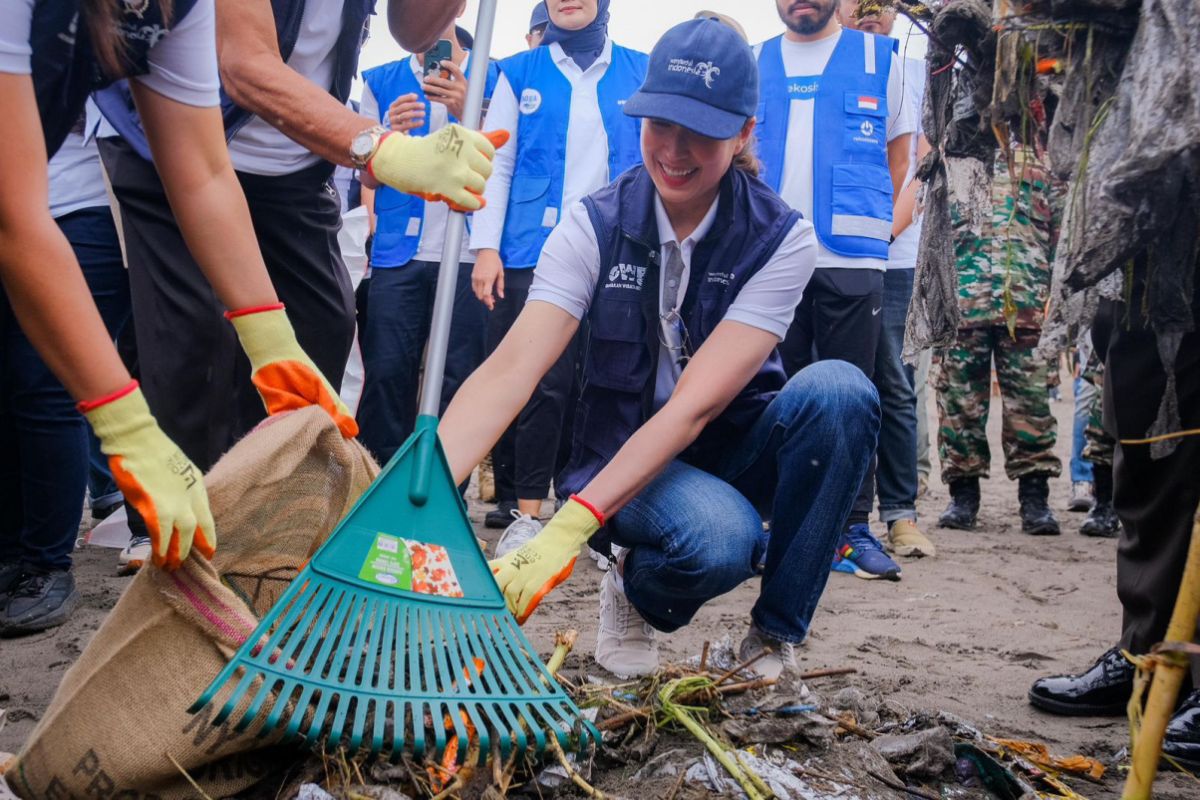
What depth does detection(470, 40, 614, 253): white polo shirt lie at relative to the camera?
4.07m

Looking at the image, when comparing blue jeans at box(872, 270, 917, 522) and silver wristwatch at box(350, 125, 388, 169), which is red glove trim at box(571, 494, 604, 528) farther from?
blue jeans at box(872, 270, 917, 522)

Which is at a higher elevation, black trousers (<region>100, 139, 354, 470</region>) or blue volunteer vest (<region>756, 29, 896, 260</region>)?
blue volunteer vest (<region>756, 29, 896, 260</region>)

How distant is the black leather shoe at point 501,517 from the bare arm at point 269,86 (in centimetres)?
243

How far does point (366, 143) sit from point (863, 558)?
247 cm

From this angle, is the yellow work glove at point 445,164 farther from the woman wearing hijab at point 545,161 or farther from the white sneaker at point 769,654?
the woman wearing hijab at point 545,161

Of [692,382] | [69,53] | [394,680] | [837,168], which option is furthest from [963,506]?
[69,53]

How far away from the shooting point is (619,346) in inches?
96.1

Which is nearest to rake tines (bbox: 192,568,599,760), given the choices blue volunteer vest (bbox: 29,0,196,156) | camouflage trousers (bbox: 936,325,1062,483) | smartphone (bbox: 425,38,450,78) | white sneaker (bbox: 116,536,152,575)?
blue volunteer vest (bbox: 29,0,196,156)

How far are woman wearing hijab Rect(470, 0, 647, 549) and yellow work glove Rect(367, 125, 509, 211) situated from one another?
6.53ft

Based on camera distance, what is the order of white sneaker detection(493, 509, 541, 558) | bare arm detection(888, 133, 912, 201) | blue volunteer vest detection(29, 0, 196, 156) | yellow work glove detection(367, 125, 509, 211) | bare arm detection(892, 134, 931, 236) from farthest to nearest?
bare arm detection(892, 134, 931, 236) < bare arm detection(888, 133, 912, 201) < white sneaker detection(493, 509, 541, 558) < yellow work glove detection(367, 125, 509, 211) < blue volunteer vest detection(29, 0, 196, 156)

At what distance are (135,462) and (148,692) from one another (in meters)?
0.34

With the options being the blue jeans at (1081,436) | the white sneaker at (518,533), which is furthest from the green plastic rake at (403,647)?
the blue jeans at (1081,436)

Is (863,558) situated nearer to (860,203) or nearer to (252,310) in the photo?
(860,203)

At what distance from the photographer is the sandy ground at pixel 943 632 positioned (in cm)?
237
